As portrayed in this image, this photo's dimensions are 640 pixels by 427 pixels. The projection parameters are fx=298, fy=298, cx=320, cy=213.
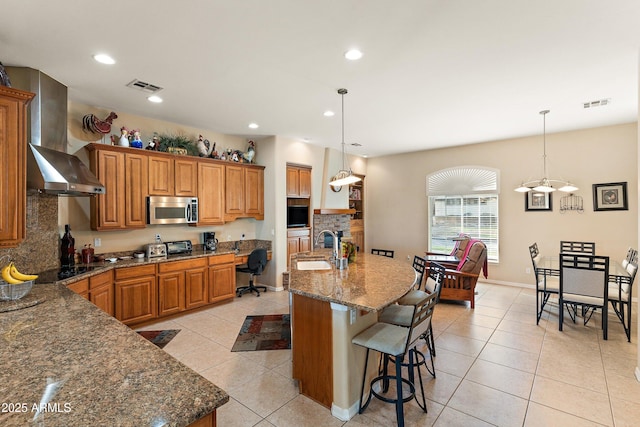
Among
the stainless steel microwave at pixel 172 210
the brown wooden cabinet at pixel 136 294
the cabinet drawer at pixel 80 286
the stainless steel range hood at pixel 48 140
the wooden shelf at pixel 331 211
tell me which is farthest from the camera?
the wooden shelf at pixel 331 211

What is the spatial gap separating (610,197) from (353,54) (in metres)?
5.31

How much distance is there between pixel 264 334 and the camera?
372 cm

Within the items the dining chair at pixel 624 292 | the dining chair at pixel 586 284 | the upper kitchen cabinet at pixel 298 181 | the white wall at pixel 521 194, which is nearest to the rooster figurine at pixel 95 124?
the upper kitchen cabinet at pixel 298 181

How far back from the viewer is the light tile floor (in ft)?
7.29

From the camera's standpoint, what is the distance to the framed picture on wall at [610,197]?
16.3ft

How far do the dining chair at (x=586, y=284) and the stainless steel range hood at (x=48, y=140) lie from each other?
18.1 feet

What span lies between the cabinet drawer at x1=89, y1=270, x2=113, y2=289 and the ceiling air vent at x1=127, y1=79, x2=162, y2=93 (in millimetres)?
2159

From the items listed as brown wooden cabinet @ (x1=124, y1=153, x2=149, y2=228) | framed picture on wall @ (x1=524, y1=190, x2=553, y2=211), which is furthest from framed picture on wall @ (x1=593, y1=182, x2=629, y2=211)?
brown wooden cabinet @ (x1=124, y1=153, x2=149, y2=228)

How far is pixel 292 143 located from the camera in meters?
5.92

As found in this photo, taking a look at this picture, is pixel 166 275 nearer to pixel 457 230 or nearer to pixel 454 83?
pixel 454 83

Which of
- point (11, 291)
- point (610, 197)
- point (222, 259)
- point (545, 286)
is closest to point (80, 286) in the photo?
point (11, 291)

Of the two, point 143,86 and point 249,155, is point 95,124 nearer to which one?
point 143,86

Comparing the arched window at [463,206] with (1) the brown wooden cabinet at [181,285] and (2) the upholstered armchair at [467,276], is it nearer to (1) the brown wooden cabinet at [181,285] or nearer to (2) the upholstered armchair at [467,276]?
(2) the upholstered armchair at [467,276]

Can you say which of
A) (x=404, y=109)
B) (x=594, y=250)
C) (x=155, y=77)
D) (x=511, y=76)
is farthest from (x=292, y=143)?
(x=594, y=250)
